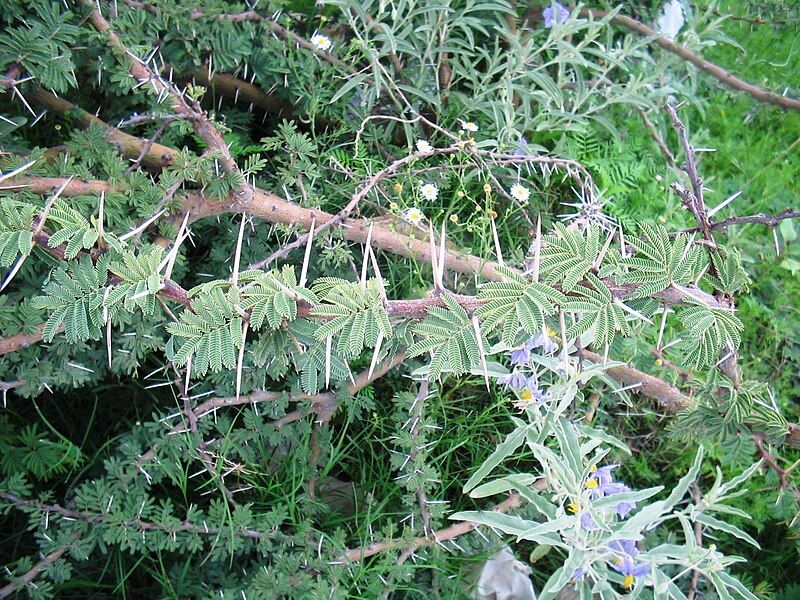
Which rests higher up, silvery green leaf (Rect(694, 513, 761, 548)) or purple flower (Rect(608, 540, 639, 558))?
silvery green leaf (Rect(694, 513, 761, 548))

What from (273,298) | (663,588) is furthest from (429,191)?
(663,588)

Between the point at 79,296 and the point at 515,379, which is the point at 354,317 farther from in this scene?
the point at 515,379

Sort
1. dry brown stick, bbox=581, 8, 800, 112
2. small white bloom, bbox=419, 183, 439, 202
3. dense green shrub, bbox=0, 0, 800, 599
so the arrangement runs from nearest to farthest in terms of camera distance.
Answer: dense green shrub, bbox=0, 0, 800, 599, small white bloom, bbox=419, 183, 439, 202, dry brown stick, bbox=581, 8, 800, 112

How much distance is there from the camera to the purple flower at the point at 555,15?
248 cm

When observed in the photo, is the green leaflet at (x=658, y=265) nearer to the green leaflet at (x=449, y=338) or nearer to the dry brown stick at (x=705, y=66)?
the green leaflet at (x=449, y=338)

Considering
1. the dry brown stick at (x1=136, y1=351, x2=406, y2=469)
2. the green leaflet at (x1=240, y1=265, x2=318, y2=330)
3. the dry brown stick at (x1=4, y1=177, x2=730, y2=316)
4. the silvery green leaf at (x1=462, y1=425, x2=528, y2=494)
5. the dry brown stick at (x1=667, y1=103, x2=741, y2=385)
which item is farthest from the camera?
the dry brown stick at (x1=136, y1=351, x2=406, y2=469)

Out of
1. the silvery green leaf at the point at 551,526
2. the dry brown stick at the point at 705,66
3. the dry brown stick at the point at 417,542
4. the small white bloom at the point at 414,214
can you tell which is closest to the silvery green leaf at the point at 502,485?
the silvery green leaf at the point at 551,526

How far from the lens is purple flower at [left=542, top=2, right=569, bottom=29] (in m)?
2.48

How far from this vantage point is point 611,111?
10.3ft

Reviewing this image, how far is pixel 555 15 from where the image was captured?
247cm

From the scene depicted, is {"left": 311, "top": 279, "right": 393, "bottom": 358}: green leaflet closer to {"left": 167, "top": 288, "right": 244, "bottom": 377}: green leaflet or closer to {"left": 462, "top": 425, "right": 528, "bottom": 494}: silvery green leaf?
{"left": 167, "top": 288, "right": 244, "bottom": 377}: green leaflet

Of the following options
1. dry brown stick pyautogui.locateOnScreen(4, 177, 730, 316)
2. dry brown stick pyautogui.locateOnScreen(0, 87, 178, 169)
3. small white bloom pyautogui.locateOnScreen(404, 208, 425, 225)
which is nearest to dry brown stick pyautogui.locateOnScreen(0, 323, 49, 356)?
dry brown stick pyautogui.locateOnScreen(4, 177, 730, 316)

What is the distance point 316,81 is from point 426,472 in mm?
1333

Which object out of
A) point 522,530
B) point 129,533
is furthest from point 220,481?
point 522,530
